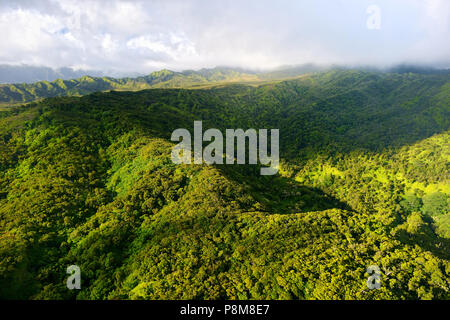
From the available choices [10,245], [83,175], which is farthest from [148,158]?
[10,245]

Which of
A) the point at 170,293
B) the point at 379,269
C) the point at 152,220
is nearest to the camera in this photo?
the point at 170,293

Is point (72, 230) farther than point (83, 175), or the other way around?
point (83, 175)

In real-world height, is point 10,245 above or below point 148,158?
below

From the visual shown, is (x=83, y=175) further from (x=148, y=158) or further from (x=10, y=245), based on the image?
(x=10, y=245)

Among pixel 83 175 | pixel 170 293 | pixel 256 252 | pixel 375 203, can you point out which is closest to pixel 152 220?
pixel 170 293

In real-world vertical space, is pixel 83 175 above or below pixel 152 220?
above
